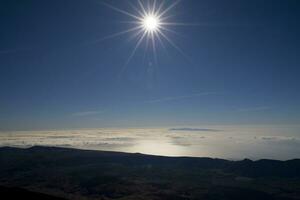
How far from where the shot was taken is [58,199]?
90.4 m

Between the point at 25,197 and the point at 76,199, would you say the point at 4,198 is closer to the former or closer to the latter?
the point at 25,197

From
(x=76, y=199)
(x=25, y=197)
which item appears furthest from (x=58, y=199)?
(x=76, y=199)

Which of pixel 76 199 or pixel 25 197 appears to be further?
pixel 76 199

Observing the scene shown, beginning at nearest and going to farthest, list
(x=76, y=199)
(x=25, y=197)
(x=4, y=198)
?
1. (x=4, y=198)
2. (x=25, y=197)
3. (x=76, y=199)

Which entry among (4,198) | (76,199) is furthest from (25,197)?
(76,199)

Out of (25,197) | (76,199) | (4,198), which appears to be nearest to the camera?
(4,198)

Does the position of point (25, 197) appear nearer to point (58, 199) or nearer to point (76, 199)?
point (58, 199)

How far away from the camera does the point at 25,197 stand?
92.6 metres

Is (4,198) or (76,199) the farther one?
Result: (76,199)

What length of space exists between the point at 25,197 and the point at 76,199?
110m

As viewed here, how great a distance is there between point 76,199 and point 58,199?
113736 mm

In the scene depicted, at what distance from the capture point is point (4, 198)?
280 feet

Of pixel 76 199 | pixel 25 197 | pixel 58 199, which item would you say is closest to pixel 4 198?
pixel 25 197

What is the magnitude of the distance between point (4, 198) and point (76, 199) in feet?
386
